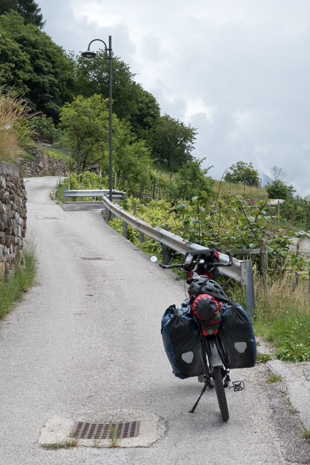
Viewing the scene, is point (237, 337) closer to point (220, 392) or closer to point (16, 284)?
point (220, 392)

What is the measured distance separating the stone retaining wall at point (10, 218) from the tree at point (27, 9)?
8379cm

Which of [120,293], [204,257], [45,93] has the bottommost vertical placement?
[120,293]

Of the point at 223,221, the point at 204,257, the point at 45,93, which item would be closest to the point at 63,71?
the point at 45,93

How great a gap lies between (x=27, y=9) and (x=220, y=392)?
314ft

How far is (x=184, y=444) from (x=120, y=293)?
552cm

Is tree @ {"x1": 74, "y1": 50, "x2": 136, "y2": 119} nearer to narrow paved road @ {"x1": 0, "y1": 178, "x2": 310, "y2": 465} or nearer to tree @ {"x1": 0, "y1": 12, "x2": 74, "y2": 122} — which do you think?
tree @ {"x1": 0, "y1": 12, "x2": 74, "y2": 122}

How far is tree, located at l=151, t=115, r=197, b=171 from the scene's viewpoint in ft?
265

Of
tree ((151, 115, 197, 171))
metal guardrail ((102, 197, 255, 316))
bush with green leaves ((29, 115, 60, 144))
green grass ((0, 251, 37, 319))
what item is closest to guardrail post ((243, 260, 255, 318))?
metal guardrail ((102, 197, 255, 316))

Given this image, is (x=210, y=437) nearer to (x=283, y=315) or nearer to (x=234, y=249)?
(x=283, y=315)

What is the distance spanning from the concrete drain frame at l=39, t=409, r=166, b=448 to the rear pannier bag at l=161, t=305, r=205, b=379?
0.52 metres

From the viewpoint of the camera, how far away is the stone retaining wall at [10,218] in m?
8.79

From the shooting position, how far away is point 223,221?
1070 cm

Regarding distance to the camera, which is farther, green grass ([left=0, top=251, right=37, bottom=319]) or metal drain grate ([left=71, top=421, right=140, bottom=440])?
green grass ([left=0, top=251, right=37, bottom=319])

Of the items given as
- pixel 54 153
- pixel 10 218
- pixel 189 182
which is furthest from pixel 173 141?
pixel 10 218
